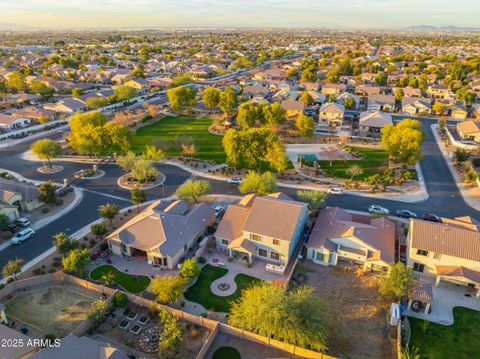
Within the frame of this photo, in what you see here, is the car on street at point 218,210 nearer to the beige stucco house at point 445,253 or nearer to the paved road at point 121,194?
the paved road at point 121,194

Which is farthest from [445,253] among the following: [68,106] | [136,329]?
[68,106]

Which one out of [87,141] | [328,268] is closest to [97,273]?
[328,268]

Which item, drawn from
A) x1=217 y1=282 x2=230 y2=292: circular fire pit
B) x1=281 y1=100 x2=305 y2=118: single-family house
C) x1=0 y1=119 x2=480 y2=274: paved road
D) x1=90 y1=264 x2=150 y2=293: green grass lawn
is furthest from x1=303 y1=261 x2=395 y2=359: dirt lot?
x1=281 y1=100 x2=305 y2=118: single-family house

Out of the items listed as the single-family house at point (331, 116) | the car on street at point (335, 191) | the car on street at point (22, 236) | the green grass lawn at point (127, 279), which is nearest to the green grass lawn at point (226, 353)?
the green grass lawn at point (127, 279)

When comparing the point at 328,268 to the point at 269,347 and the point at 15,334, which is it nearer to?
the point at 269,347

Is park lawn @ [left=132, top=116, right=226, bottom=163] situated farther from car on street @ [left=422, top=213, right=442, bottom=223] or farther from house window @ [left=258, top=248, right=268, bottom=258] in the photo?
car on street @ [left=422, top=213, right=442, bottom=223]

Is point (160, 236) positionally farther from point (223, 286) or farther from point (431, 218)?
point (431, 218)

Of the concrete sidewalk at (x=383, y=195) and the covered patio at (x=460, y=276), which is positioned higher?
the covered patio at (x=460, y=276)
